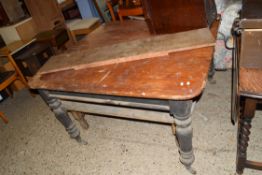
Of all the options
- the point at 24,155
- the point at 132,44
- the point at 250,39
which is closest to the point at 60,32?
the point at 24,155

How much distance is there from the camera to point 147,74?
1.02 meters

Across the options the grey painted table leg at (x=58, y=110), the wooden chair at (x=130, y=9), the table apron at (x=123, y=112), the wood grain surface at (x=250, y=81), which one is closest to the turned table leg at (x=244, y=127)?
the wood grain surface at (x=250, y=81)

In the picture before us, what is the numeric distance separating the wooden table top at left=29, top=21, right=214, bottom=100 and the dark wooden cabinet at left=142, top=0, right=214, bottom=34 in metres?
0.08

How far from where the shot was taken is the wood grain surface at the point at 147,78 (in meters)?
0.89

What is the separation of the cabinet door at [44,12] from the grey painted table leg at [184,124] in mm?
2625

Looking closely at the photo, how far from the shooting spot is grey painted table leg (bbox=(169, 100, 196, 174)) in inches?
36.9

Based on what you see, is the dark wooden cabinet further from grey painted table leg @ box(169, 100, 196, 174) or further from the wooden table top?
grey painted table leg @ box(169, 100, 196, 174)

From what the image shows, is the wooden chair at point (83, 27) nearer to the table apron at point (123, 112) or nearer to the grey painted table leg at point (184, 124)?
the table apron at point (123, 112)

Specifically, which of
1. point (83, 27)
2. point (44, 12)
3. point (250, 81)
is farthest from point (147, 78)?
point (44, 12)

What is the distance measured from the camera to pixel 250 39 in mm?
796

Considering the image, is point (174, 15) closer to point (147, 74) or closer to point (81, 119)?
point (147, 74)

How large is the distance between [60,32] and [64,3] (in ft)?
A: 3.20

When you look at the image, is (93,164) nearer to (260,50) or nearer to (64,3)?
(260,50)

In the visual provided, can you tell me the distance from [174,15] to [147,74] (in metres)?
0.46
